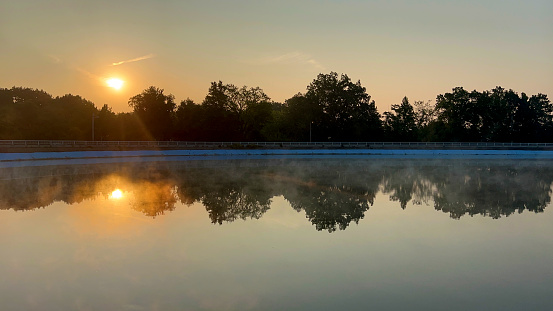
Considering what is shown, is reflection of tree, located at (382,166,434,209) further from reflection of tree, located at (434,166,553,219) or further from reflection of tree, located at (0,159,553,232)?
reflection of tree, located at (434,166,553,219)

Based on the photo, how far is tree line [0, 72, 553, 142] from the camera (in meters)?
84.0

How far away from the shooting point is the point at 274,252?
9.08m

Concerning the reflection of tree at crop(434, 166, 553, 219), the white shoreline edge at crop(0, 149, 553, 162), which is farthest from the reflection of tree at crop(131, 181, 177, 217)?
the white shoreline edge at crop(0, 149, 553, 162)

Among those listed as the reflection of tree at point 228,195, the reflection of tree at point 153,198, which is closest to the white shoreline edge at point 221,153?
the reflection of tree at point 153,198

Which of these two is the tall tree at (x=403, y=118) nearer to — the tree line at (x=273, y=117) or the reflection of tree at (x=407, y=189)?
the tree line at (x=273, y=117)

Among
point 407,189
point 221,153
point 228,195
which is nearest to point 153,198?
point 228,195

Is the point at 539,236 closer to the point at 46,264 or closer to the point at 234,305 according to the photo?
the point at 234,305

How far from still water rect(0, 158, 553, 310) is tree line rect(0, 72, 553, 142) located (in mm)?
69119

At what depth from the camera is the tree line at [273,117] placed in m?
84.0

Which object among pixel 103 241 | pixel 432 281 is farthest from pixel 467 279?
pixel 103 241

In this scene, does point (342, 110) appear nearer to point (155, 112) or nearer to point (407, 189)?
point (155, 112)

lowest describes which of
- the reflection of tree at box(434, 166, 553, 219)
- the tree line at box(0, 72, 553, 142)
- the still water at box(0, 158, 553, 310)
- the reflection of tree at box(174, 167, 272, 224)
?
the reflection of tree at box(434, 166, 553, 219)

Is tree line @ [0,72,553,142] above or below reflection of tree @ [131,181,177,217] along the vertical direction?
above

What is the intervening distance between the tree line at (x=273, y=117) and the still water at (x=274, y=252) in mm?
69119
